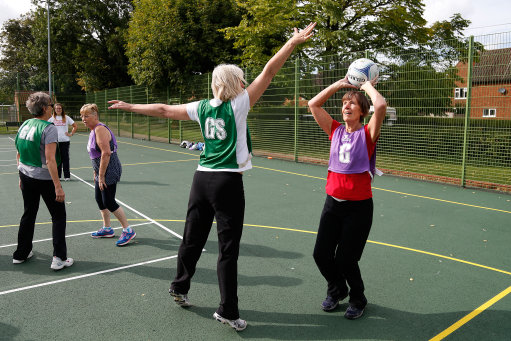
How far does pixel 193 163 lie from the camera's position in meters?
14.0

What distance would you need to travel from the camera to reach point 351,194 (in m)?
3.45

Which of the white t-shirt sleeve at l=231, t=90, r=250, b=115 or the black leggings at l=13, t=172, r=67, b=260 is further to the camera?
the black leggings at l=13, t=172, r=67, b=260

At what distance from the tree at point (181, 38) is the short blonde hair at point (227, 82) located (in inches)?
717

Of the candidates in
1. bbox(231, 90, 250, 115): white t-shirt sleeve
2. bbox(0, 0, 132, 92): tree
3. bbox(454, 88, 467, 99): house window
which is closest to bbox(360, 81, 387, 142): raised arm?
bbox(231, 90, 250, 115): white t-shirt sleeve

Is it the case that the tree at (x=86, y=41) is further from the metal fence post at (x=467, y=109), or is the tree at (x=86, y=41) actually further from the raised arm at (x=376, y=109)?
the raised arm at (x=376, y=109)

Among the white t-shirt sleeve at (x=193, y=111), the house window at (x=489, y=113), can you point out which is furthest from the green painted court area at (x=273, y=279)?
the house window at (x=489, y=113)

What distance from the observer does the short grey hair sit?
183 inches

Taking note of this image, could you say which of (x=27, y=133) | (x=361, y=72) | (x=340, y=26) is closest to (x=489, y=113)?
(x=361, y=72)

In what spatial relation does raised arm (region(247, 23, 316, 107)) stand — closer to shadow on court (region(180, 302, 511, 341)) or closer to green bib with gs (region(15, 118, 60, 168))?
shadow on court (region(180, 302, 511, 341))

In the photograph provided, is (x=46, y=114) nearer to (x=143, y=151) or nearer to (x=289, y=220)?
(x=289, y=220)

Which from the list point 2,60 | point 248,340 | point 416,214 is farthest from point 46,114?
point 2,60

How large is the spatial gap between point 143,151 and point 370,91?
15.9 m

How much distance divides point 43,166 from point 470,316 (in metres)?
4.55

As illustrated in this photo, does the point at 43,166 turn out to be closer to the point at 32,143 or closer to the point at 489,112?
the point at 32,143
